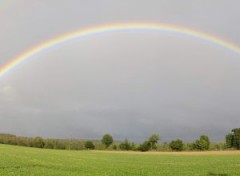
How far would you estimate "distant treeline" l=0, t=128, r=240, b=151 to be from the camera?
162613mm

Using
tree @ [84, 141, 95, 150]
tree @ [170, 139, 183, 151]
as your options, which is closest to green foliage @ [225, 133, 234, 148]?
tree @ [170, 139, 183, 151]

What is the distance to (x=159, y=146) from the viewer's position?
567 ft

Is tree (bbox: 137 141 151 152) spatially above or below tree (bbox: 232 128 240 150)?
below

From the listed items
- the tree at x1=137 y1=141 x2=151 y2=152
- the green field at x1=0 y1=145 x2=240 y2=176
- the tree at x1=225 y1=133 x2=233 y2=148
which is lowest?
the green field at x1=0 y1=145 x2=240 y2=176

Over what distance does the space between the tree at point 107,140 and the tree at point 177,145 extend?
34143 millimetres

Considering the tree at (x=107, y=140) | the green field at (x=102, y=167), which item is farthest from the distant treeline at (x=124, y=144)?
the green field at (x=102, y=167)

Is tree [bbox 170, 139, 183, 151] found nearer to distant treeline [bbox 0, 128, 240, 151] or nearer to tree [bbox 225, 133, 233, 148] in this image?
distant treeline [bbox 0, 128, 240, 151]

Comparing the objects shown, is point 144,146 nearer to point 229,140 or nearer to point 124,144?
point 124,144

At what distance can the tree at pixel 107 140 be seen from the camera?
185625 millimetres

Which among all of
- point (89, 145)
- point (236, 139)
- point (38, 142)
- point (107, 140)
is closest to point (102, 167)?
point (236, 139)

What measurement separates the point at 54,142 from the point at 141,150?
38672 mm

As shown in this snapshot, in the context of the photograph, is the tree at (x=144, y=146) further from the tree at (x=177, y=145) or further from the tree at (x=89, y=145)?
the tree at (x=89, y=145)

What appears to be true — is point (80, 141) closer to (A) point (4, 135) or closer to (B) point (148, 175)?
(A) point (4, 135)

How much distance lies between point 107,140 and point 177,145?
3878 centimetres
